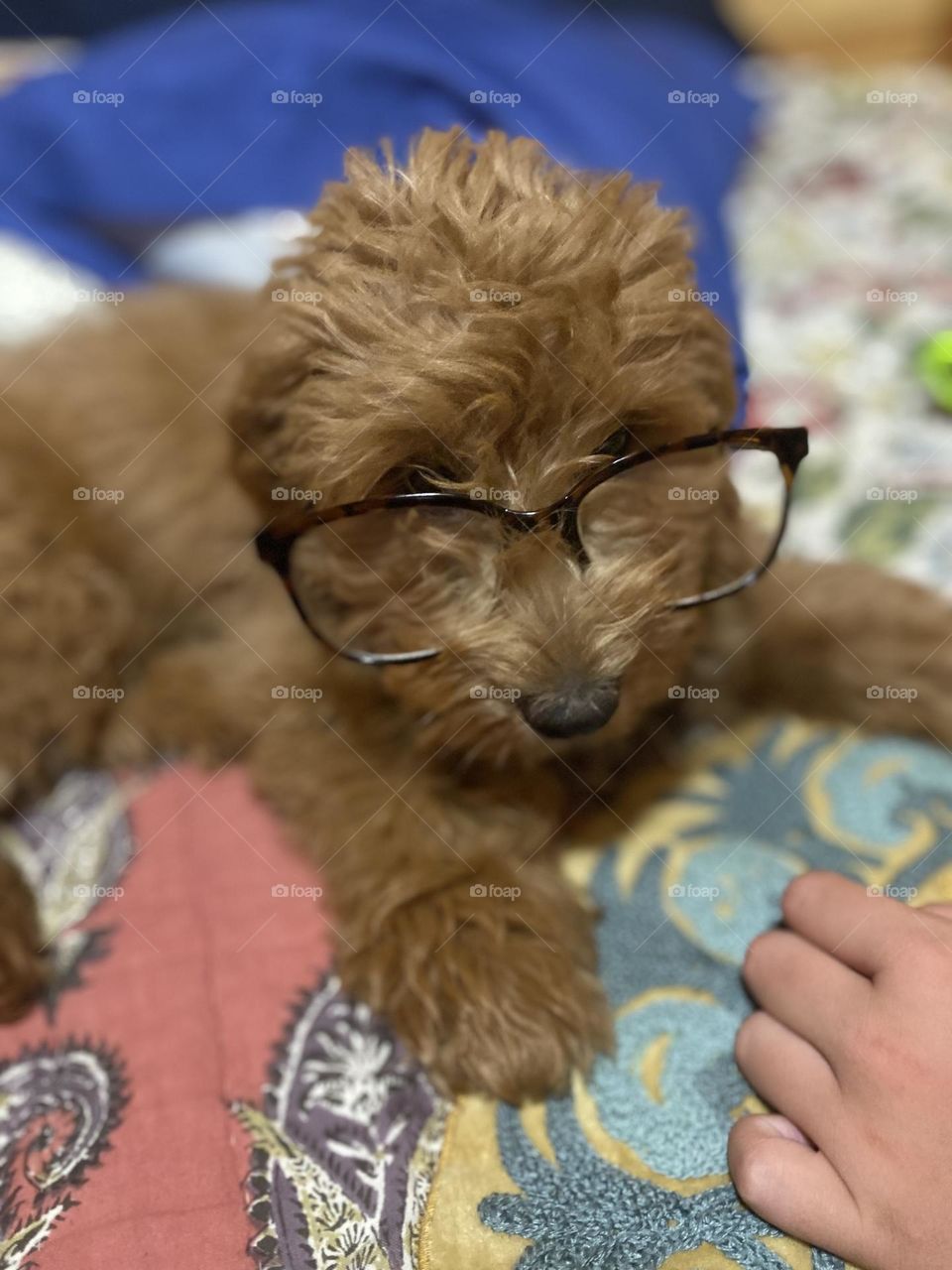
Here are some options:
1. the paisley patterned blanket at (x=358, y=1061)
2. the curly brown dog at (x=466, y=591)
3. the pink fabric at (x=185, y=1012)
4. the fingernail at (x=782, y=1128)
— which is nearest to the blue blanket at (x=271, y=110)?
the curly brown dog at (x=466, y=591)

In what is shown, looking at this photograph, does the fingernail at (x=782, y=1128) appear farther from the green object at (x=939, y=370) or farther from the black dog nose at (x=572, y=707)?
the green object at (x=939, y=370)

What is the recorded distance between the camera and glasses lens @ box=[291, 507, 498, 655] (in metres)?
1.45

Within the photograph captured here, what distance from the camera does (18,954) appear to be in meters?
1.59

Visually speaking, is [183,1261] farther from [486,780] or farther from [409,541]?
[409,541]

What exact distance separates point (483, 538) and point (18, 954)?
0.95 m

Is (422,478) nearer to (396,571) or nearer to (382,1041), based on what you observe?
(396,571)

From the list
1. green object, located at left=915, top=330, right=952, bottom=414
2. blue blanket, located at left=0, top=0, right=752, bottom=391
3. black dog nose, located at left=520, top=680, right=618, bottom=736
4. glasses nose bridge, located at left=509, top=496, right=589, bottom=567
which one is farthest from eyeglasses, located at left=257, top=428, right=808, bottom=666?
blue blanket, located at left=0, top=0, right=752, bottom=391

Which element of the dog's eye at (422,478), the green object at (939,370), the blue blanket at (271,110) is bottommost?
the dog's eye at (422,478)

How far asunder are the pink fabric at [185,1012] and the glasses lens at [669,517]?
2.49 feet

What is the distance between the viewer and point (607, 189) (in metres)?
1.41

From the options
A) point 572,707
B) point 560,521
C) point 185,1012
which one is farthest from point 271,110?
point 185,1012

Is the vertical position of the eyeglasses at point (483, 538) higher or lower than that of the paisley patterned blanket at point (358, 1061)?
higher

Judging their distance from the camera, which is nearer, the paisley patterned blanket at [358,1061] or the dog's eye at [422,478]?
the paisley patterned blanket at [358,1061]

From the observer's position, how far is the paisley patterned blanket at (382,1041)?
1.26 m
